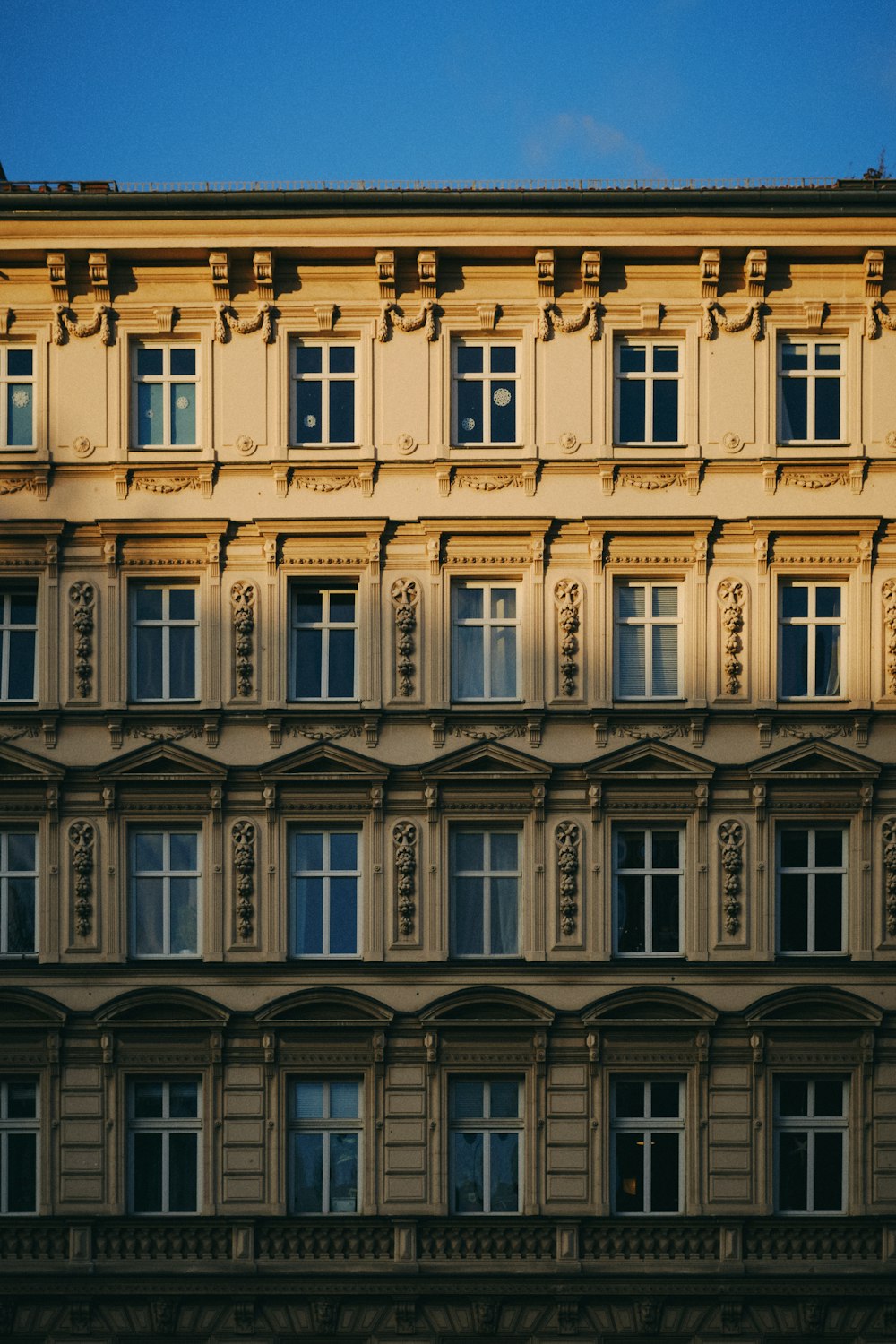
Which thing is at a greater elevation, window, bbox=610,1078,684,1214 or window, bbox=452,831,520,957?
window, bbox=452,831,520,957

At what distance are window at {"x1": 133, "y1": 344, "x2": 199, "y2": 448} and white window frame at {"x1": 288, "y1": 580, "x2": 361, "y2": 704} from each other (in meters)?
2.88

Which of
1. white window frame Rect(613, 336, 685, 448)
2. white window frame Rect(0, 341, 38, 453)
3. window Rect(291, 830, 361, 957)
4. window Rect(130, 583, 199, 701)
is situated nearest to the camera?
window Rect(291, 830, 361, 957)

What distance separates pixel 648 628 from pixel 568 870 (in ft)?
12.3

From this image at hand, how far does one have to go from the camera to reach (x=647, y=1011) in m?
25.1

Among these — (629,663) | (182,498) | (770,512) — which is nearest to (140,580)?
(182,498)

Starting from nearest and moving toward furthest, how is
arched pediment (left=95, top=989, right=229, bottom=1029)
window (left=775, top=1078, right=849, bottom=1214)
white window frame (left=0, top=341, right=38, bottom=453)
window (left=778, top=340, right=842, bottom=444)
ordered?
arched pediment (left=95, top=989, right=229, bottom=1029) → window (left=775, top=1078, right=849, bottom=1214) → window (left=778, top=340, right=842, bottom=444) → white window frame (left=0, top=341, right=38, bottom=453)

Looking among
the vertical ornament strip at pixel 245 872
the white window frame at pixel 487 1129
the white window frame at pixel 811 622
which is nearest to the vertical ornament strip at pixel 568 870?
the white window frame at pixel 487 1129

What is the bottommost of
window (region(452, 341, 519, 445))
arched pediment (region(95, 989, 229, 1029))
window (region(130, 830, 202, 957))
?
arched pediment (region(95, 989, 229, 1029))

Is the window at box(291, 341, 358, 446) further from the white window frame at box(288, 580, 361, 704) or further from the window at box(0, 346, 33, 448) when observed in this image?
the window at box(0, 346, 33, 448)

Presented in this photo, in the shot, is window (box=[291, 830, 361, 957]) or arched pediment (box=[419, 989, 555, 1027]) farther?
window (box=[291, 830, 361, 957])

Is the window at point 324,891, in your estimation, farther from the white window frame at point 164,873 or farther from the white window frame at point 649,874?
the white window frame at point 649,874

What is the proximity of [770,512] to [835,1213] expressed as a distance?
10.1 metres

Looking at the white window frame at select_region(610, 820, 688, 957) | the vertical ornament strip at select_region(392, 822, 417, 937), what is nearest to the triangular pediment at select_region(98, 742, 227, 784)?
the vertical ornament strip at select_region(392, 822, 417, 937)

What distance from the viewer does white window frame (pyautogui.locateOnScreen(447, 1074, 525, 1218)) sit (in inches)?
992
